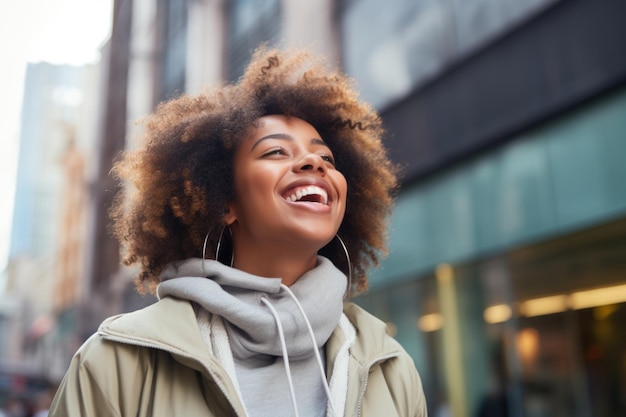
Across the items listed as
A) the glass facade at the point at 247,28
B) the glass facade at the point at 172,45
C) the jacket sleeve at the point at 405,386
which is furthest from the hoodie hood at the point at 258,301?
the glass facade at the point at 172,45

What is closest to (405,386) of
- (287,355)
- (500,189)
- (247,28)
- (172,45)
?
(287,355)

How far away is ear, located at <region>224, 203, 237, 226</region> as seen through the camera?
2246 millimetres

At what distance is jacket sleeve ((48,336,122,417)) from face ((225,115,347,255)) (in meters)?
0.63

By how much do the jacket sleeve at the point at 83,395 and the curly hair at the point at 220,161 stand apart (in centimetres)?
61

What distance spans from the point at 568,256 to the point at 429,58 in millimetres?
3473

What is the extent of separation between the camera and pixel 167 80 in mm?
22578

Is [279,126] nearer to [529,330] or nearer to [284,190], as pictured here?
[284,190]

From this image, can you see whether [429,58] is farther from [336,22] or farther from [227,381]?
[227,381]

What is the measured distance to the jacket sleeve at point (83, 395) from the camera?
172 centimetres

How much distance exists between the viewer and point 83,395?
1.73 m

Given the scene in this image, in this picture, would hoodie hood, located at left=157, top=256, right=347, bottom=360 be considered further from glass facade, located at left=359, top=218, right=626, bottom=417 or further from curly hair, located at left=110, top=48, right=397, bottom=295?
glass facade, located at left=359, top=218, right=626, bottom=417

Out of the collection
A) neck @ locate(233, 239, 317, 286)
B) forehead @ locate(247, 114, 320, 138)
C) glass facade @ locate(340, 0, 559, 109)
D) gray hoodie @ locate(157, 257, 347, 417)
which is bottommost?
gray hoodie @ locate(157, 257, 347, 417)

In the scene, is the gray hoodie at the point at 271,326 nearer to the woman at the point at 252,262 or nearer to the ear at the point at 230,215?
the woman at the point at 252,262

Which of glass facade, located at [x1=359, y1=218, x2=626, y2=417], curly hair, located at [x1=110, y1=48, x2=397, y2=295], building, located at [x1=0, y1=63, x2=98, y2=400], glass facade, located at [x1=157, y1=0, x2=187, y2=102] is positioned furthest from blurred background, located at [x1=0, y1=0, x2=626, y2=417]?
building, located at [x1=0, y1=63, x2=98, y2=400]
